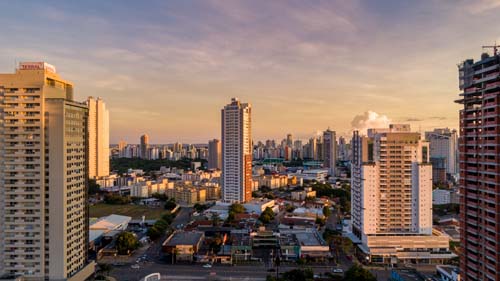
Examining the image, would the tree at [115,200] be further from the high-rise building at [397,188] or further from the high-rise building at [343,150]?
the high-rise building at [343,150]

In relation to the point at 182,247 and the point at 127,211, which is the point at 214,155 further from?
the point at 182,247

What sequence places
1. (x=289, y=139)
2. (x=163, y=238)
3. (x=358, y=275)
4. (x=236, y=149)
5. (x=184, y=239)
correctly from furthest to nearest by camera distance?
(x=289, y=139) < (x=236, y=149) < (x=163, y=238) < (x=184, y=239) < (x=358, y=275)

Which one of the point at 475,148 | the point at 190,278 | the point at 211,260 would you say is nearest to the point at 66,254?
the point at 190,278

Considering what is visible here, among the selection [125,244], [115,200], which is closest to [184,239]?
[125,244]

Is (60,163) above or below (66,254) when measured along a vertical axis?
above

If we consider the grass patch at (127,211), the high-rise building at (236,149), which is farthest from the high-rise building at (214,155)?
the high-rise building at (236,149)

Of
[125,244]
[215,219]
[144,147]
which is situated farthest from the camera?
[144,147]

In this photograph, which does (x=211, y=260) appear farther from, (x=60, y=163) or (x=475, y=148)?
(x=475, y=148)
